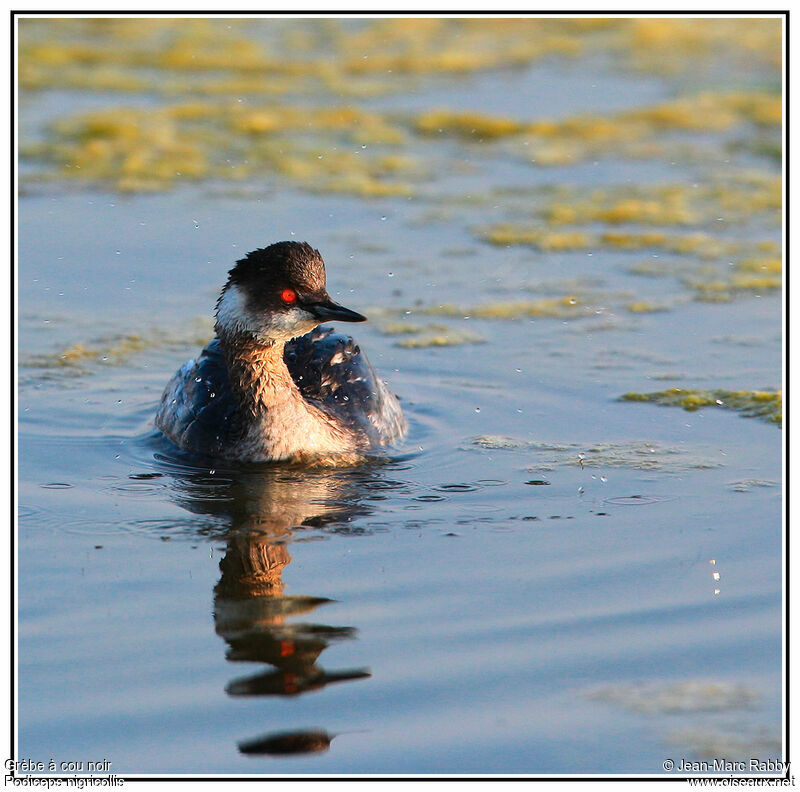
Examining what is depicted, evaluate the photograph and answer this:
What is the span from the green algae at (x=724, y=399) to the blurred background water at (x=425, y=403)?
0.09 feet

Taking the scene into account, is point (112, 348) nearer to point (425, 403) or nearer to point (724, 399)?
point (425, 403)

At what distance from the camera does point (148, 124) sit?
1539 cm

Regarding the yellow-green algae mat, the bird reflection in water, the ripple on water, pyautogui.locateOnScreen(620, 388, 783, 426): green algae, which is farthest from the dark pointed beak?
the yellow-green algae mat

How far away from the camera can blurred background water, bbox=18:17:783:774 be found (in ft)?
17.8

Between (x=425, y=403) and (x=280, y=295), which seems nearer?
(x=280, y=295)

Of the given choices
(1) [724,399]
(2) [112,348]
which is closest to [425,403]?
(1) [724,399]

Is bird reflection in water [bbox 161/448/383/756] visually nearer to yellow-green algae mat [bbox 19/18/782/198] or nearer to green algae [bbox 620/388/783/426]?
green algae [bbox 620/388/783/426]

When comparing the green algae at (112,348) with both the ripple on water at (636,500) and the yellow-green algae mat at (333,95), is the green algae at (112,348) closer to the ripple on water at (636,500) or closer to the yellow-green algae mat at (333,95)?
the yellow-green algae mat at (333,95)

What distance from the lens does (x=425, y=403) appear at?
9648mm

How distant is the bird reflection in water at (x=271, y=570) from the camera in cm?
556

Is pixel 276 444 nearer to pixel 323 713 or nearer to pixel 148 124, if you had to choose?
pixel 323 713

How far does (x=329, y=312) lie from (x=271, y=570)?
2166 mm

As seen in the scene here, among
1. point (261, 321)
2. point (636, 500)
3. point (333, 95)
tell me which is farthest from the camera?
point (333, 95)
